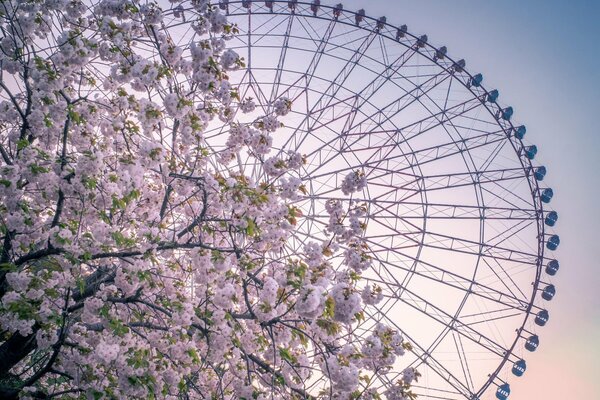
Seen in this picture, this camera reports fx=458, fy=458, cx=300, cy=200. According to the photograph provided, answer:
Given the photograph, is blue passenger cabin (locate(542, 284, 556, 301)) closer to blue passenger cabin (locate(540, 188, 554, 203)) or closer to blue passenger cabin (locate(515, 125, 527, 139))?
blue passenger cabin (locate(540, 188, 554, 203))

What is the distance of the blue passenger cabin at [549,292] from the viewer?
19.7 m

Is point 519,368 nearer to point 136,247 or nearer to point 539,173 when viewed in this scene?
point 539,173

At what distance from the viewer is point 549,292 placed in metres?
19.7

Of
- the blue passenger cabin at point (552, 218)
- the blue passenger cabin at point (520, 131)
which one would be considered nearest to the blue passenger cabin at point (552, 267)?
the blue passenger cabin at point (552, 218)

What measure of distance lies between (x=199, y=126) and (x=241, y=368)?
181 inches

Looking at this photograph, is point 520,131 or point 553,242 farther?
point 553,242

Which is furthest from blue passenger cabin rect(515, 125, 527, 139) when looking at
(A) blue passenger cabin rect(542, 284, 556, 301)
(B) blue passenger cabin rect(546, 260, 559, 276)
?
(A) blue passenger cabin rect(542, 284, 556, 301)

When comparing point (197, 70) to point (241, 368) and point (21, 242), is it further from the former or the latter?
point (241, 368)

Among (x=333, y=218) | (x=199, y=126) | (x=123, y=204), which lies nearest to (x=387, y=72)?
(x=333, y=218)

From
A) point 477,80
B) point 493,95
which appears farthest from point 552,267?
point 477,80

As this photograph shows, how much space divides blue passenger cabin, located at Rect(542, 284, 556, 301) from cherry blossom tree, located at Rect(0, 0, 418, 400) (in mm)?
13233

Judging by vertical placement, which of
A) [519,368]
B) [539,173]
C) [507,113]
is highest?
[507,113]

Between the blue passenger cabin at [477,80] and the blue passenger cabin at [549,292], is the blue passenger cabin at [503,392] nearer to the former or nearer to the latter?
the blue passenger cabin at [549,292]

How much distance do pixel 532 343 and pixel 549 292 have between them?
2.40m
